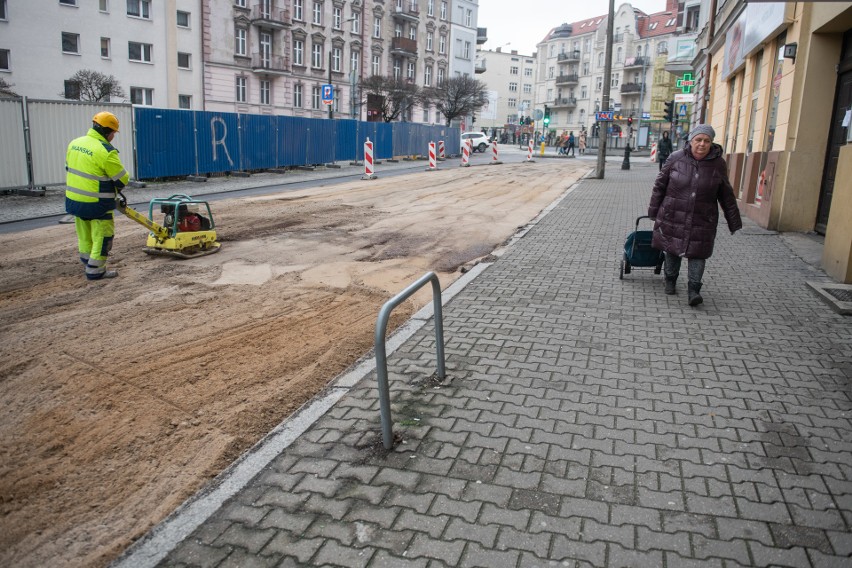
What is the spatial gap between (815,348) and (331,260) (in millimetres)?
6116

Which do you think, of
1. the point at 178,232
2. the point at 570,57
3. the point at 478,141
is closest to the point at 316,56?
the point at 478,141

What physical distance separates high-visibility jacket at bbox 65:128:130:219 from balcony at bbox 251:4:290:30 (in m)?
47.7

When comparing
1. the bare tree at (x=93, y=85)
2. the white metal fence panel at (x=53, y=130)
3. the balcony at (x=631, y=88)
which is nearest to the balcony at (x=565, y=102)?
the balcony at (x=631, y=88)

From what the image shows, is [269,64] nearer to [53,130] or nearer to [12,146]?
[53,130]

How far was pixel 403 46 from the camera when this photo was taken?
6675cm

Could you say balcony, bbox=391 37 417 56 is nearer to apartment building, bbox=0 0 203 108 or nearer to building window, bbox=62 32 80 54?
apartment building, bbox=0 0 203 108

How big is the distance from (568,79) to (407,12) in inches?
1528

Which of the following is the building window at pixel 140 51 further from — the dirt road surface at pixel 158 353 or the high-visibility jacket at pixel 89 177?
the high-visibility jacket at pixel 89 177

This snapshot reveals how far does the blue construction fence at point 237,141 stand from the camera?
66.9 feet


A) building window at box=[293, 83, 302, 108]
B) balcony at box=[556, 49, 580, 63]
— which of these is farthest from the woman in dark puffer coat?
balcony at box=[556, 49, 580, 63]

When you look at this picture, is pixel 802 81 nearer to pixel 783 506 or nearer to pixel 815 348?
pixel 815 348

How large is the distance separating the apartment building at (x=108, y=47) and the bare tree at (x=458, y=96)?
19377mm

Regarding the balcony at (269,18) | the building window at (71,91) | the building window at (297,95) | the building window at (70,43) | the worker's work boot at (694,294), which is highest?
the balcony at (269,18)

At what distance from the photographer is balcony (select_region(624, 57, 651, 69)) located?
85.8 meters
